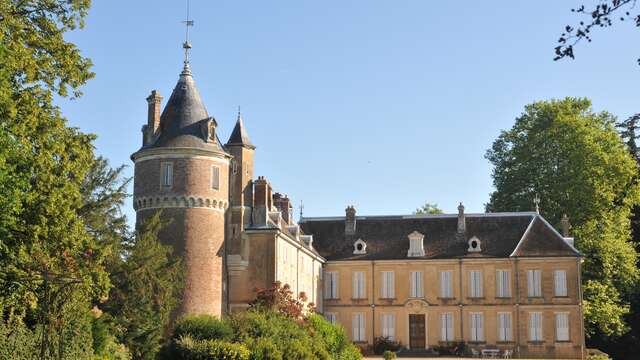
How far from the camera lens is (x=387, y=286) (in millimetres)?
45438

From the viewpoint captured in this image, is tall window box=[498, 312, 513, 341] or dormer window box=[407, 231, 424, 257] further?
dormer window box=[407, 231, 424, 257]

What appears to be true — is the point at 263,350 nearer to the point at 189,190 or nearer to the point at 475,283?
the point at 189,190

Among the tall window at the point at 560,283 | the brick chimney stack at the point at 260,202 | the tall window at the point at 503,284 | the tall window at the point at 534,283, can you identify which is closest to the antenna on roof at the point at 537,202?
the tall window at the point at 534,283

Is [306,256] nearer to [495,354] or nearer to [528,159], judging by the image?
[495,354]

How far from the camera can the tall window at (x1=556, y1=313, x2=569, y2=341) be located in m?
42.8

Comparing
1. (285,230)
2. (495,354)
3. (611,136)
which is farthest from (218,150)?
(611,136)

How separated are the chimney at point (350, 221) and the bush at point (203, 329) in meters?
21.0

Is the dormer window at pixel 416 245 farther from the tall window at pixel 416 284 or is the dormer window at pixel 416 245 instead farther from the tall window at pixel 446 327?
the tall window at pixel 446 327

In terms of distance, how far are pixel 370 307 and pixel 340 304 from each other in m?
1.63

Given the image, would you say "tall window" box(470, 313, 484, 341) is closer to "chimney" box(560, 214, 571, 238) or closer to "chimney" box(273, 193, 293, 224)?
"chimney" box(560, 214, 571, 238)

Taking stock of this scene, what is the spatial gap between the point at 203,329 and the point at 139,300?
251cm

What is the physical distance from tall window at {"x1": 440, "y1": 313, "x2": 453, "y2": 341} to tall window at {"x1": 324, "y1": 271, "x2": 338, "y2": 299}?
227 inches

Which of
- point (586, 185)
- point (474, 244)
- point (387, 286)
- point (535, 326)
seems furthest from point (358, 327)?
point (586, 185)

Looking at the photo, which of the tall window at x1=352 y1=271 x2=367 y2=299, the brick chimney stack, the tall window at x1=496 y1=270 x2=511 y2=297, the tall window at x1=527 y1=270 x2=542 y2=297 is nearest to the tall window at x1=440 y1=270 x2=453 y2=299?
the tall window at x1=496 y1=270 x2=511 y2=297
